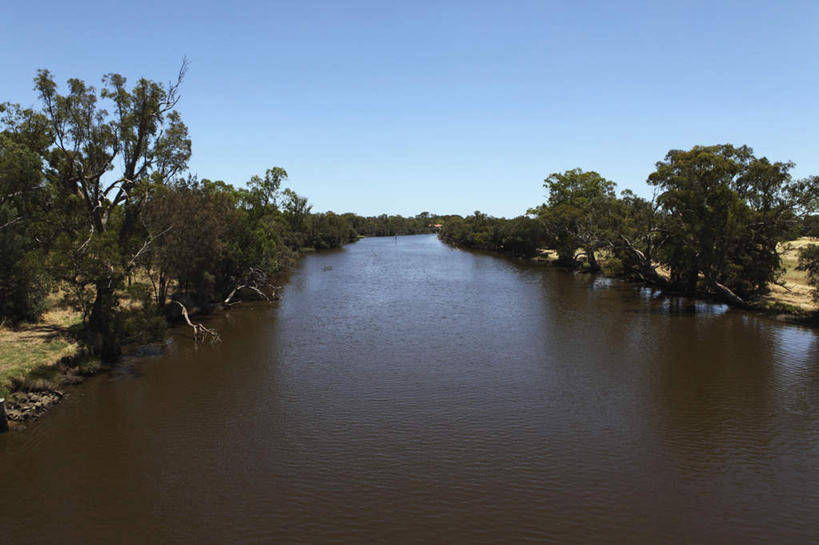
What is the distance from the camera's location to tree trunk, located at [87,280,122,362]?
67.3 ft

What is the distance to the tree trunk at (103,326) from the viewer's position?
67.3 ft

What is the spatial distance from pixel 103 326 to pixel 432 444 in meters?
16.5

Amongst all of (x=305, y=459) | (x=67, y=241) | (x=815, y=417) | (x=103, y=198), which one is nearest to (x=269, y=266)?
(x=103, y=198)

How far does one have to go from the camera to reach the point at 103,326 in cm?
2117

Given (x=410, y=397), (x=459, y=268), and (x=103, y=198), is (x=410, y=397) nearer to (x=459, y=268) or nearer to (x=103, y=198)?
(x=103, y=198)

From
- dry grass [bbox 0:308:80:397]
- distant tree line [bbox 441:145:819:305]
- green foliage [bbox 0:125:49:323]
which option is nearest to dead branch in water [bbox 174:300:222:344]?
dry grass [bbox 0:308:80:397]

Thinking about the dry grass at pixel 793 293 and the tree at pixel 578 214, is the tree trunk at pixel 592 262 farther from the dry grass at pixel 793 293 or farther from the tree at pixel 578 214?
the dry grass at pixel 793 293

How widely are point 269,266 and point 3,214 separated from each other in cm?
1923

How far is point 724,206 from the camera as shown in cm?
3469

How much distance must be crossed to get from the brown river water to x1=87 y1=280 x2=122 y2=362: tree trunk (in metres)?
1.22

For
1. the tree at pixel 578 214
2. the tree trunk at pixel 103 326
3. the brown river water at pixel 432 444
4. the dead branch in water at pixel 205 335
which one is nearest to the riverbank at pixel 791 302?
the brown river water at pixel 432 444

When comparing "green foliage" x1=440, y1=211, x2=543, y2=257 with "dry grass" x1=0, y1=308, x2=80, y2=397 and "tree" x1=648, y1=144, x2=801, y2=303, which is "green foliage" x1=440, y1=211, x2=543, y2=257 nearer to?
"tree" x1=648, y1=144, x2=801, y2=303

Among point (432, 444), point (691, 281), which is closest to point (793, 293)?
point (691, 281)

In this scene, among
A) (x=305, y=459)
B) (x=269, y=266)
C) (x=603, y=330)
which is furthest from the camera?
(x=269, y=266)
